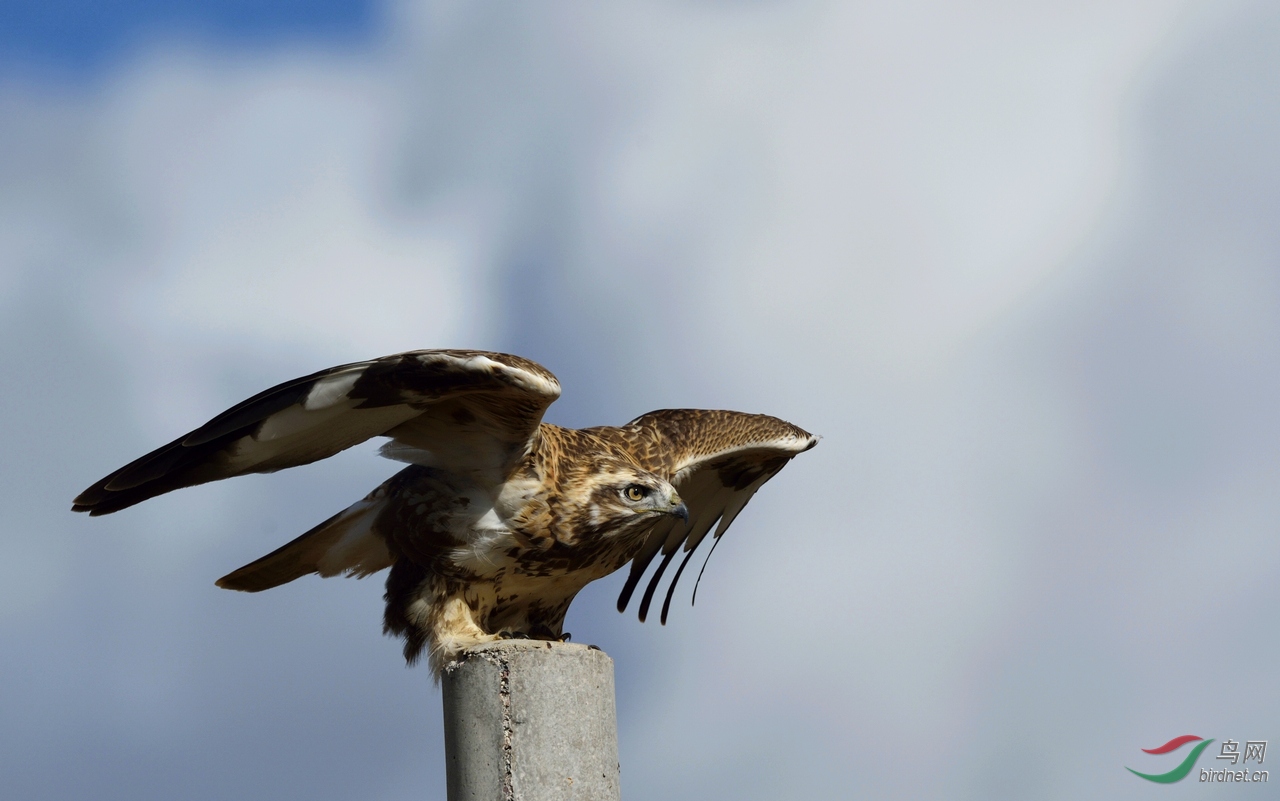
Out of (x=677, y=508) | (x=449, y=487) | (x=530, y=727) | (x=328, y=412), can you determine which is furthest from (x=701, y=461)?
(x=530, y=727)

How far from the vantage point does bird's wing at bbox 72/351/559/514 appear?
5062mm

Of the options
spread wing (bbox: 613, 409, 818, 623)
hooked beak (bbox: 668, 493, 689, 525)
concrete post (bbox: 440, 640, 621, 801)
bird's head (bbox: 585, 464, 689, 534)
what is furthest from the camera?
spread wing (bbox: 613, 409, 818, 623)

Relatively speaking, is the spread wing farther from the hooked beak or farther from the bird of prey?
the hooked beak

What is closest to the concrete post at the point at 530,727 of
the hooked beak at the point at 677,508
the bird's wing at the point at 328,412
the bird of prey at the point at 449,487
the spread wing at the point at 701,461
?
the bird of prey at the point at 449,487

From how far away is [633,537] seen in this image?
6.06 m

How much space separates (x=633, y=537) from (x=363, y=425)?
4.72 ft

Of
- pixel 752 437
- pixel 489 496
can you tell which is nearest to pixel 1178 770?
pixel 752 437

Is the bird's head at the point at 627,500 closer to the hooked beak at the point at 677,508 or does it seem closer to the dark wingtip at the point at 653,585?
the hooked beak at the point at 677,508

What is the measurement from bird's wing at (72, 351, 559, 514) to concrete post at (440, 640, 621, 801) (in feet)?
3.78

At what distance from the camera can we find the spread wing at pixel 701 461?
7035mm

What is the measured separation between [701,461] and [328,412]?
8.51 feet

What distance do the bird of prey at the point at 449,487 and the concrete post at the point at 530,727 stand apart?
0.78 meters

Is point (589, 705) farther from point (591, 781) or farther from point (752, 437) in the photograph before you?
point (752, 437)

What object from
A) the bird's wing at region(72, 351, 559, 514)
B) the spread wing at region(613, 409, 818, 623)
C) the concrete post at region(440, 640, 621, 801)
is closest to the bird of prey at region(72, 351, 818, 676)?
the bird's wing at region(72, 351, 559, 514)
